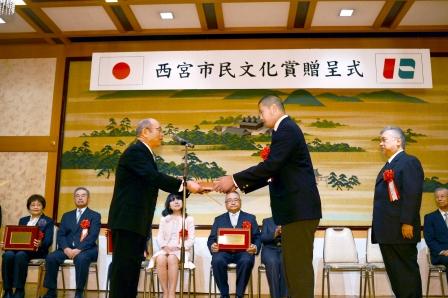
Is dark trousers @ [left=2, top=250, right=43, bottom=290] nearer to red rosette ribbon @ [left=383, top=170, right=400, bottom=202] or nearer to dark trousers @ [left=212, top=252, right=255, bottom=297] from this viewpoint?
dark trousers @ [left=212, top=252, right=255, bottom=297]

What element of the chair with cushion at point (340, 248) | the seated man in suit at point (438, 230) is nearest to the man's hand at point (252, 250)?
the chair with cushion at point (340, 248)

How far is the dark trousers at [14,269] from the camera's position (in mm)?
A: 5023

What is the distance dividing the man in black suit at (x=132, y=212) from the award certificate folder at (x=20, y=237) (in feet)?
8.35

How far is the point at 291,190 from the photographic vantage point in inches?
110

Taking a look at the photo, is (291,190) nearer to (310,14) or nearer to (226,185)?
(226,185)

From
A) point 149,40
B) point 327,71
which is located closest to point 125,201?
point 327,71

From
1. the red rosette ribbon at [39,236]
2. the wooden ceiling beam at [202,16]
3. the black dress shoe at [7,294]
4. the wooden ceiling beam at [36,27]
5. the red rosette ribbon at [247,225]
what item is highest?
the wooden ceiling beam at [202,16]

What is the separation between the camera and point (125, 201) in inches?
125

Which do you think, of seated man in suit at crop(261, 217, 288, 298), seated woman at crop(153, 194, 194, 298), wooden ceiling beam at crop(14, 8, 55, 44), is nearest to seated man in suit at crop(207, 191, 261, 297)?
seated man in suit at crop(261, 217, 288, 298)

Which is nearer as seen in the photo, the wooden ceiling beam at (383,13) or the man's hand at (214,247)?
the man's hand at (214,247)

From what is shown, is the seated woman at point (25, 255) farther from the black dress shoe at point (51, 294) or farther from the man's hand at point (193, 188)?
the man's hand at point (193, 188)

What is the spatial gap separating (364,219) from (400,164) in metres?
2.50

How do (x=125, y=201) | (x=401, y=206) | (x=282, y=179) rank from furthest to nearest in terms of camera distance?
1. (x=401, y=206)
2. (x=125, y=201)
3. (x=282, y=179)

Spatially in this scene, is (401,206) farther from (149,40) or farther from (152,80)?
(149,40)
